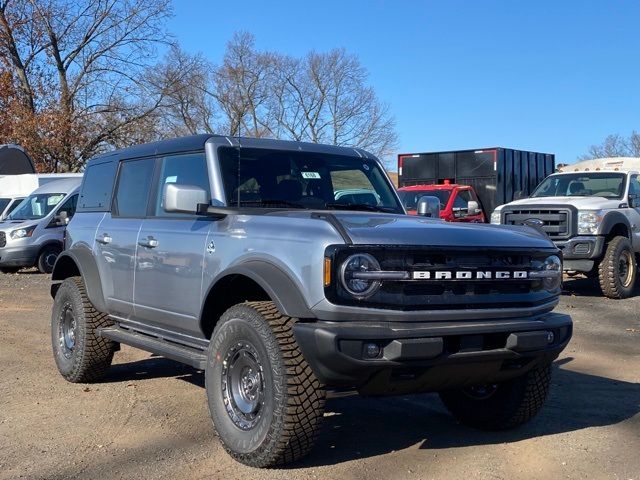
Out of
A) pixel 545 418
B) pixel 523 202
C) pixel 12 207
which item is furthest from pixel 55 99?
pixel 545 418

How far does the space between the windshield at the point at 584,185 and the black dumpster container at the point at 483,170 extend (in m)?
3.41

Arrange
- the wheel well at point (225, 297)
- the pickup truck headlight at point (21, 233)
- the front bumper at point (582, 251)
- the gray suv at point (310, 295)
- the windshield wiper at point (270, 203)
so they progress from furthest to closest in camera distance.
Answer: the pickup truck headlight at point (21, 233) → the front bumper at point (582, 251) → the windshield wiper at point (270, 203) → the wheel well at point (225, 297) → the gray suv at point (310, 295)

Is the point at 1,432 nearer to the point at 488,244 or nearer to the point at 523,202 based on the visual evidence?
the point at 488,244

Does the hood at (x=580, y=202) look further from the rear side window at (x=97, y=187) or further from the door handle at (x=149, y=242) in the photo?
the door handle at (x=149, y=242)

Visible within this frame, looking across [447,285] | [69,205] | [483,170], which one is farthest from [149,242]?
[483,170]

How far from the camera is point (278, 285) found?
4359 mm

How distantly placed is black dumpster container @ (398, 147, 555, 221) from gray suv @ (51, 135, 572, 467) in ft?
40.2

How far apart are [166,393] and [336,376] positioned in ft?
9.12

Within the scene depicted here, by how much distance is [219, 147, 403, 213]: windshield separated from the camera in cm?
554

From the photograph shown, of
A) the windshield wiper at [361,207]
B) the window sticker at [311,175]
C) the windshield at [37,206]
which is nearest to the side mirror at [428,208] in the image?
the windshield wiper at [361,207]

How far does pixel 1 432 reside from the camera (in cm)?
545

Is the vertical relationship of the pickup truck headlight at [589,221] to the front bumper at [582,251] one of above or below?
above

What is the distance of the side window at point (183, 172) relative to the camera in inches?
222

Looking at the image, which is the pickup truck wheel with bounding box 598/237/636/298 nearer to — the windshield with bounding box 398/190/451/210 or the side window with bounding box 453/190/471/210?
the side window with bounding box 453/190/471/210
